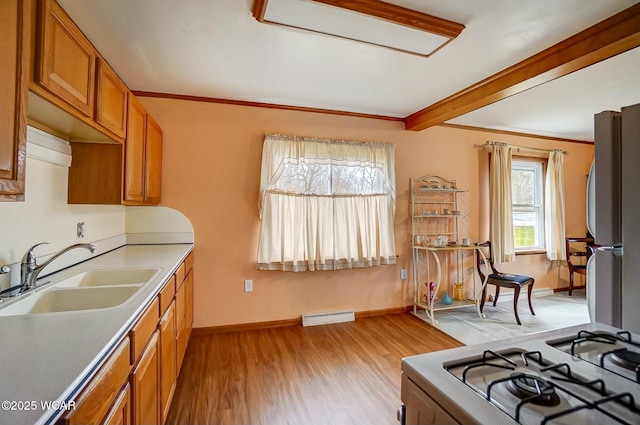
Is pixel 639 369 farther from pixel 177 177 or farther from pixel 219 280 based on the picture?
pixel 177 177

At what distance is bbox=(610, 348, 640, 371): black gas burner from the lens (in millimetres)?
712

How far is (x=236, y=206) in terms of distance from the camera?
2.97m

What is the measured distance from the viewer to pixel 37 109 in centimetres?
133

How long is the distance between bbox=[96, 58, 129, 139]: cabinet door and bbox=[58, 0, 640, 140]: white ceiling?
358 millimetres

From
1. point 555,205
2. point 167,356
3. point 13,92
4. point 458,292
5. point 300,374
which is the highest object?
point 13,92

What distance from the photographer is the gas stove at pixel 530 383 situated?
0.54 meters

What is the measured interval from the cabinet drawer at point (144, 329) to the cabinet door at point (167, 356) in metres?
0.15

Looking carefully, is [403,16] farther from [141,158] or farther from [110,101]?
[141,158]

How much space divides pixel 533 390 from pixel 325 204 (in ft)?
8.57

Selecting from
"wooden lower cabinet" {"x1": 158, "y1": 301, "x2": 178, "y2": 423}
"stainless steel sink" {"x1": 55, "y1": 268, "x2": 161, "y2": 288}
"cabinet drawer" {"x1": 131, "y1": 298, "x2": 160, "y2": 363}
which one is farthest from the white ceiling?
"wooden lower cabinet" {"x1": 158, "y1": 301, "x2": 178, "y2": 423}

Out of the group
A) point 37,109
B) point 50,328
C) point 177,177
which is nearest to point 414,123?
point 177,177

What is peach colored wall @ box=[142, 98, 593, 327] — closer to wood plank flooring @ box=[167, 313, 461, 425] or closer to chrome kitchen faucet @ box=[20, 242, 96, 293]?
wood plank flooring @ box=[167, 313, 461, 425]

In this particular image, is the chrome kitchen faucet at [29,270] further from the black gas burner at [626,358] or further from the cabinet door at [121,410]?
the black gas burner at [626,358]

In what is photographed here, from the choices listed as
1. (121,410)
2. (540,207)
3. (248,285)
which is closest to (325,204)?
(248,285)
